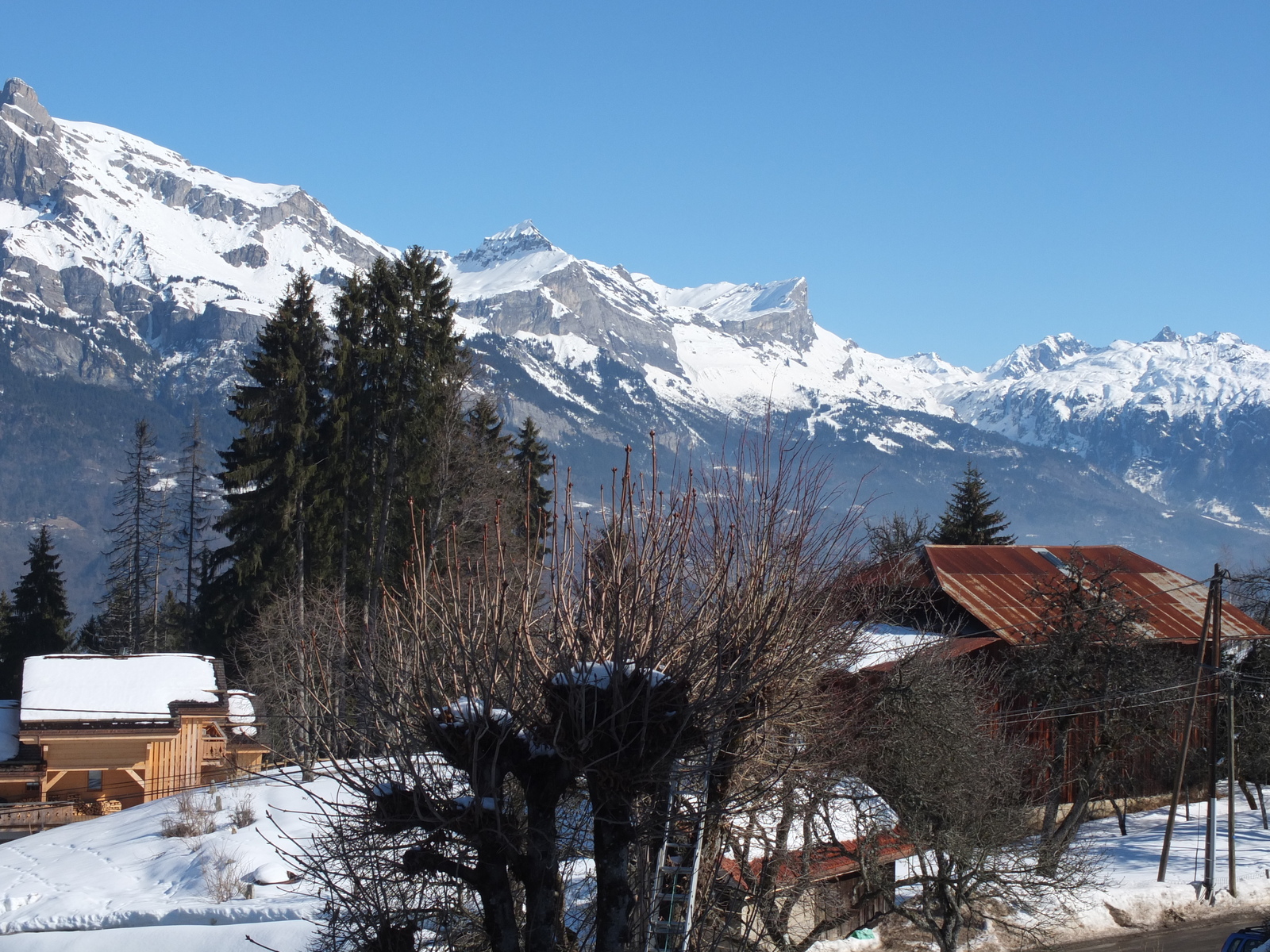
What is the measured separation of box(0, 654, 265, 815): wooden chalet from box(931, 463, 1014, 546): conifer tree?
31.6m

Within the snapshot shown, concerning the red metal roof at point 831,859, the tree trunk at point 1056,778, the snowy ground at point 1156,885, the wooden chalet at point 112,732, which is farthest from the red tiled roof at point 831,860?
the wooden chalet at point 112,732

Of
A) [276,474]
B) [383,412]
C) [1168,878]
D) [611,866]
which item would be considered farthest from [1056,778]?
[276,474]

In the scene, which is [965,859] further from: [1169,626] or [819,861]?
[1169,626]

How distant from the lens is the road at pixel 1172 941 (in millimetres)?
22969

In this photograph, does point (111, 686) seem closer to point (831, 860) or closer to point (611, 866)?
point (831, 860)

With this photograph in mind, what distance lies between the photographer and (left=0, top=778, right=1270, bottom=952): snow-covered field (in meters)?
17.0

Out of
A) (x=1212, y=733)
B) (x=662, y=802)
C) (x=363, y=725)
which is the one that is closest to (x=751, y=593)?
(x=662, y=802)

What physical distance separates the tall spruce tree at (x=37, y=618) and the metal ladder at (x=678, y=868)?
48694 millimetres

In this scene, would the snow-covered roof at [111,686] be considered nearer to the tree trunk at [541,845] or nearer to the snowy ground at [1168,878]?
the snowy ground at [1168,878]

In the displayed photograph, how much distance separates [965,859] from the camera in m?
17.2

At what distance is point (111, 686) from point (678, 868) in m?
31.5

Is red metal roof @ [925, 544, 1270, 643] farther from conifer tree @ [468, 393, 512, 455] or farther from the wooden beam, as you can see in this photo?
the wooden beam

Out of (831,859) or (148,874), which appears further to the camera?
(148,874)

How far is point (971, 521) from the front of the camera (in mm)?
50719
